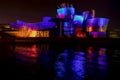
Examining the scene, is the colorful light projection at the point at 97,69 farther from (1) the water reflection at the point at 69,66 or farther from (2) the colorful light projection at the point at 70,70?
(2) the colorful light projection at the point at 70,70

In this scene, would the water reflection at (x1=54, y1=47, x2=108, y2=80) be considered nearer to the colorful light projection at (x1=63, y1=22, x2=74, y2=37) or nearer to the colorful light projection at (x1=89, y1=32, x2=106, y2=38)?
the colorful light projection at (x1=89, y1=32, x2=106, y2=38)

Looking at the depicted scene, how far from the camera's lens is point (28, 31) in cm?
7300

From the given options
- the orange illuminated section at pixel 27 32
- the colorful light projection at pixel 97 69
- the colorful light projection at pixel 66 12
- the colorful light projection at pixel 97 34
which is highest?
the colorful light projection at pixel 66 12

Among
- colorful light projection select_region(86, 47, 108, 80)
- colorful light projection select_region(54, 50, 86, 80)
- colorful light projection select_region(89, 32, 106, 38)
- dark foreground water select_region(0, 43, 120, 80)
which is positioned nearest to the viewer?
colorful light projection select_region(54, 50, 86, 80)

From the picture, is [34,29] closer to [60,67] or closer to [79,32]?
[79,32]

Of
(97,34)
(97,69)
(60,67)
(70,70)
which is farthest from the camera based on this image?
(97,34)

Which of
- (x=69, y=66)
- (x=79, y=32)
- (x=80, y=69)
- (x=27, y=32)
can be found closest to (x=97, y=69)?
(x=80, y=69)

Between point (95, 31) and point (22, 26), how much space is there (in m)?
18.5

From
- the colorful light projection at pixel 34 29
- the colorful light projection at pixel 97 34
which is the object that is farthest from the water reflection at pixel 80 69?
the colorful light projection at pixel 34 29

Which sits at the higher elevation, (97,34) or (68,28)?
(68,28)

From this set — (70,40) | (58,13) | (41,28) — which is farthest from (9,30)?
(70,40)

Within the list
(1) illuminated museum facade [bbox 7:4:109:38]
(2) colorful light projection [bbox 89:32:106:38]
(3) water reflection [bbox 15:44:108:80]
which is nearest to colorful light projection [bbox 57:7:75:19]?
(1) illuminated museum facade [bbox 7:4:109:38]

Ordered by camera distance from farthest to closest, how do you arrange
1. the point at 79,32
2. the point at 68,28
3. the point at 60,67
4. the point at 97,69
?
the point at 68,28, the point at 79,32, the point at 60,67, the point at 97,69

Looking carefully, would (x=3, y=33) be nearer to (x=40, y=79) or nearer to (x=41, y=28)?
(x=41, y=28)
